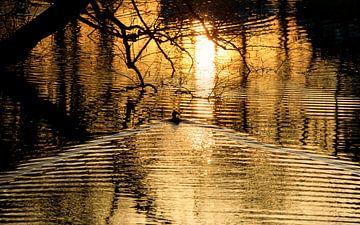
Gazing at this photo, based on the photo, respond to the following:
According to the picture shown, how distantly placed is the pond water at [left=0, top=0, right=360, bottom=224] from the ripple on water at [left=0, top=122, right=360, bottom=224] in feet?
0.06

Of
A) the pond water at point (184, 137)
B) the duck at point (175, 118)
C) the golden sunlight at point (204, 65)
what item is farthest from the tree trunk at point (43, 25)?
the golden sunlight at point (204, 65)

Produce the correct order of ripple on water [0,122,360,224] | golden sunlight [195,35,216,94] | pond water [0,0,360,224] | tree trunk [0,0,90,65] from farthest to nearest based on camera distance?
golden sunlight [195,35,216,94], tree trunk [0,0,90,65], pond water [0,0,360,224], ripple on water [0,122,360,224]

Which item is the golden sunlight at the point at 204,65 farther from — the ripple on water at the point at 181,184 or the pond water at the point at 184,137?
the ripple on water at the point at 181,184

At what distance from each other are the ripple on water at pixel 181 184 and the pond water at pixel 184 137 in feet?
0.06

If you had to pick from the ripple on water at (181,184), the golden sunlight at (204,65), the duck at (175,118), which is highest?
the golden sunlight at (204,65)

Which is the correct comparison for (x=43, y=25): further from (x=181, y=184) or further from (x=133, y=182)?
(x=181, y=184)

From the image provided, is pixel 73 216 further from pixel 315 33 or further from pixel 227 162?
pixel 315 33

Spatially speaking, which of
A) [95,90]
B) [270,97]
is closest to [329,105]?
[270,97]

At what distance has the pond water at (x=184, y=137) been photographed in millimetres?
7965

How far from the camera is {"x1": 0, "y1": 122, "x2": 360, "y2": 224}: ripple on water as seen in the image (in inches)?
303

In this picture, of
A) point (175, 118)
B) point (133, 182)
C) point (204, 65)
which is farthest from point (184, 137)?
point (204, 65)

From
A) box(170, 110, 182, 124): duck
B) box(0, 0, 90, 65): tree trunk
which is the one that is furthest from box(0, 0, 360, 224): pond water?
box(0, 0, 90, 65): tree trunk

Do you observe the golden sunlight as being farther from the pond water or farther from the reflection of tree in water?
the reflection of tree in water

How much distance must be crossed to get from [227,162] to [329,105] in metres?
3.75
